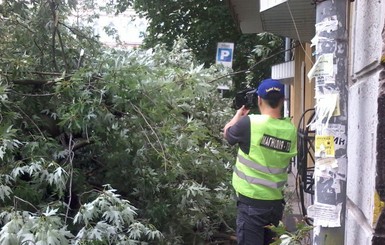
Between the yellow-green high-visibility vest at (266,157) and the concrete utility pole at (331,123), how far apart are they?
1.98m

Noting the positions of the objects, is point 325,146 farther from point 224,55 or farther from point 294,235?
point 224,55

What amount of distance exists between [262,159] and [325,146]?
6.72 feet

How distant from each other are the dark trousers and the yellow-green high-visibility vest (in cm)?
7

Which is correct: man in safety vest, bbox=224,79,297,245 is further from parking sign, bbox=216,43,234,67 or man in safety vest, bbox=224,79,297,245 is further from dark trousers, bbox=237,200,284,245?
parking sign, bbox=216,43,234,67

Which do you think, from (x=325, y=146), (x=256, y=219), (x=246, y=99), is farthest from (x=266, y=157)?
(x=325, y=146)

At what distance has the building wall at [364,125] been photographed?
194cm

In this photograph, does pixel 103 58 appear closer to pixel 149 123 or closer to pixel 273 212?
pixel 149 123

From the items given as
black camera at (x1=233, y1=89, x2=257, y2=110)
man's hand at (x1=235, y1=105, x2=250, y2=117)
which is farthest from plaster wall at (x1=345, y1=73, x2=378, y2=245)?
black camera at (x1=233, y1=89, x2=257, y2=110)

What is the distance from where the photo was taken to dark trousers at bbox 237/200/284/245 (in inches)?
178

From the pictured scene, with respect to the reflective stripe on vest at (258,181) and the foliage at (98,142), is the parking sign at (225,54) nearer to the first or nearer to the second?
the foliage at (98,142)

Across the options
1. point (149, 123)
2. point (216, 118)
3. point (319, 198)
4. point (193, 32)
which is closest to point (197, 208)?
point (149, 123)

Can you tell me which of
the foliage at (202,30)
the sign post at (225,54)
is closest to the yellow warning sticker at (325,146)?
the sign post at (225,54)

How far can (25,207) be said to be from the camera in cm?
434

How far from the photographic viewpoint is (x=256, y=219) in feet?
14.9
